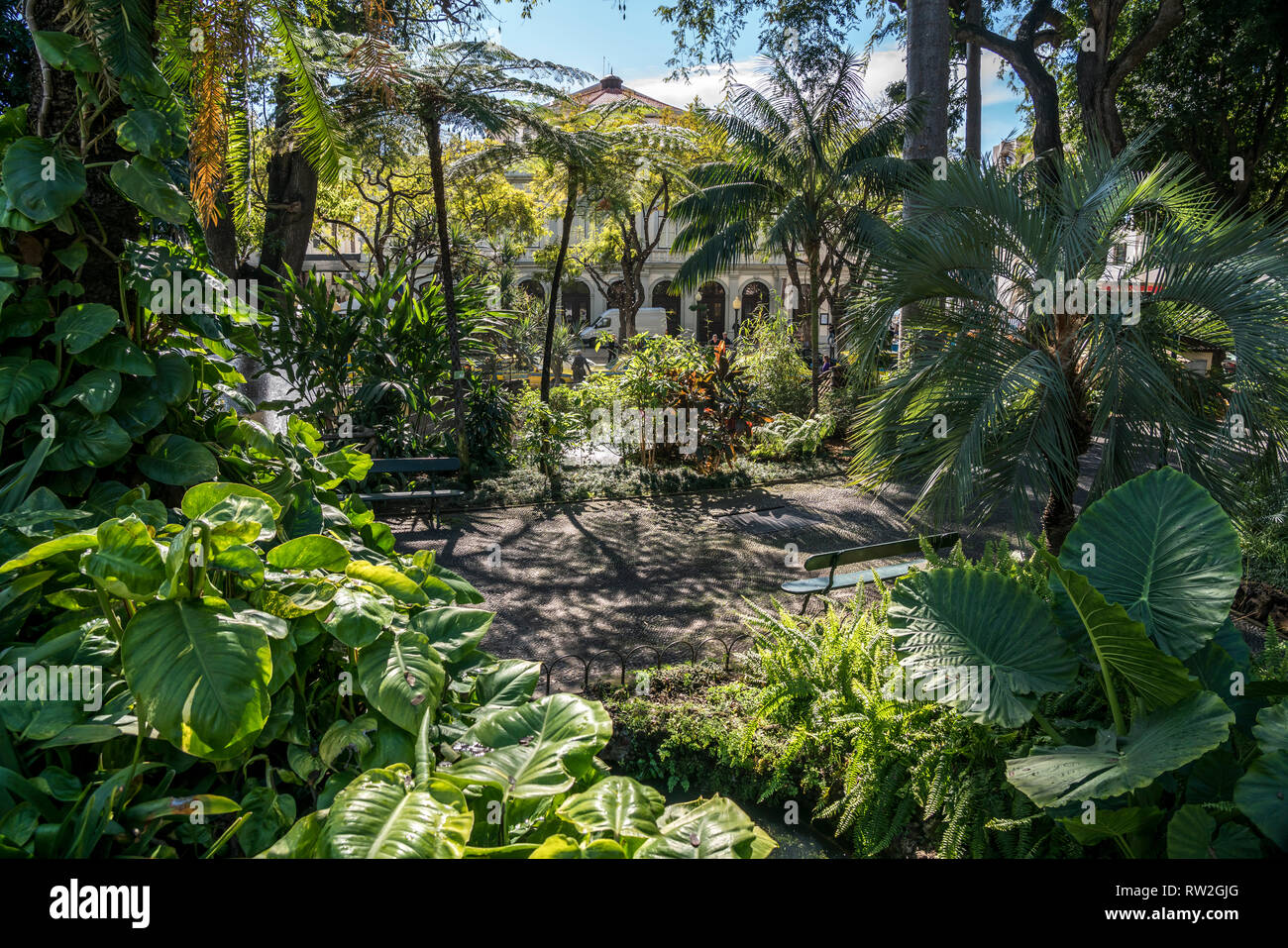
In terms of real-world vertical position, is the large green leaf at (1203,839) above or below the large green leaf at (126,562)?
below

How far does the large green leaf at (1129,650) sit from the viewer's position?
2236 millimetres

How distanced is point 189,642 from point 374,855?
0.67 meters

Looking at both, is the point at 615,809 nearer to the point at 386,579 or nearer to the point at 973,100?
the point at 386,579

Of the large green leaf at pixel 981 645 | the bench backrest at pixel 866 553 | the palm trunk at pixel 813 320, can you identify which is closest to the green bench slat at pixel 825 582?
the bench backrest at pixel 866 553

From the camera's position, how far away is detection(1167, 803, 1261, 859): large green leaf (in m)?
1.96

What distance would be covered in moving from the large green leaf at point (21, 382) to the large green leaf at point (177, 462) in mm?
333

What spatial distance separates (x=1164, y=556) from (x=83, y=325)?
11.6 feet

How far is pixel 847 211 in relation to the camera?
13781 mm

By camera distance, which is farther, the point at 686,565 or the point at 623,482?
the point at 623,482

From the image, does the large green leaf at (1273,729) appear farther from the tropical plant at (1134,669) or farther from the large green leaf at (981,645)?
the large green leaf at (981,645)

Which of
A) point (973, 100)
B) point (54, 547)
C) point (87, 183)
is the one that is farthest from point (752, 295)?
point (54, 547)
